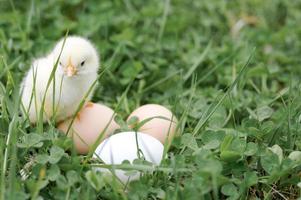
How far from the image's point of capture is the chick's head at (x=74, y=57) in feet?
7.64

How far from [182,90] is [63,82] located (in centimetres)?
65

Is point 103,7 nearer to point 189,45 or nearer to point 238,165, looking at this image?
point 189,45

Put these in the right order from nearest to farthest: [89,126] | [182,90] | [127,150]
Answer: [127,150], [89,126], [182,90]

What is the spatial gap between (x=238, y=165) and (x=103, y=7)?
1.77 meters

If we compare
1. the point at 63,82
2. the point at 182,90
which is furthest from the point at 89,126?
the point at 182,90

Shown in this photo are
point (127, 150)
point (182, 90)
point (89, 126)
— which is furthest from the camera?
point (182, 90)

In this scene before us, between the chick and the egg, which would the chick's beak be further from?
the egg

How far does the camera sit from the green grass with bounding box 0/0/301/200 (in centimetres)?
194

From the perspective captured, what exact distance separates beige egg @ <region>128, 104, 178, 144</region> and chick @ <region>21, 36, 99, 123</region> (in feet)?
0.86

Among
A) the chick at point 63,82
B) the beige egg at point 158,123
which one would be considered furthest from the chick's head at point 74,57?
the beige egg at point 158,123

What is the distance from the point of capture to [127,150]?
205cm

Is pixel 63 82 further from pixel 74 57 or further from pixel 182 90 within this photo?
pixel 182 90

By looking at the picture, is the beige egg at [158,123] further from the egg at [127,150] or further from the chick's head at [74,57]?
the chick's head at [74,57]

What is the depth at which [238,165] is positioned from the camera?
206cm
